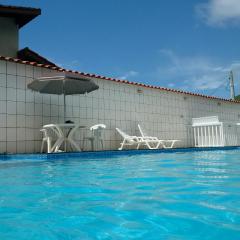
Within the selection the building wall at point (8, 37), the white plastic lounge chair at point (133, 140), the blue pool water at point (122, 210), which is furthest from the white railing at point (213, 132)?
the blue pool water at point (122, 210)

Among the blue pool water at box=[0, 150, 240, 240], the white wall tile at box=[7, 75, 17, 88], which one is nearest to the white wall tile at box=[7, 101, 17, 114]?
the white wall tile at box=[7, 75, 17, 88]

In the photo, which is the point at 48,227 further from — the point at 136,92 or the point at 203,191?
the point at 136,92

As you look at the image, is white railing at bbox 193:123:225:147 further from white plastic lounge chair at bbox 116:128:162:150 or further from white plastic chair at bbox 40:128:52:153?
white plastic chair at bbox 40:128:52:153

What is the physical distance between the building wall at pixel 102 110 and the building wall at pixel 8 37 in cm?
518

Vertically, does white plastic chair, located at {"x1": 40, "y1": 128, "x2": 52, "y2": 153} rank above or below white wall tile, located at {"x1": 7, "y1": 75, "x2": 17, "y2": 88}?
below

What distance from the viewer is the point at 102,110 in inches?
431

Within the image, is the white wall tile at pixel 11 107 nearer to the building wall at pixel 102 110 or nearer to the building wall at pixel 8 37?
the building wall at pixel 102 110

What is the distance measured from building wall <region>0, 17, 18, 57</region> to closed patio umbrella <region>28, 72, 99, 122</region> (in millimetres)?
5911

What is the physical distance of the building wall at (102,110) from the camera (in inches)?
344

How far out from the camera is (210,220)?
6.19 feet

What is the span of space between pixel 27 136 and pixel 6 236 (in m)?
7.56

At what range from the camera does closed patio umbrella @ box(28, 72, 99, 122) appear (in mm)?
8435

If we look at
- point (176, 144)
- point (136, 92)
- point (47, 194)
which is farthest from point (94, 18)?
point (47, 194)

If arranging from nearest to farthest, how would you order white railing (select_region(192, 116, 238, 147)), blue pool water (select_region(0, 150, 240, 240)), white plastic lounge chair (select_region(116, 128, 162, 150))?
blue pool water (select_region(0, 150, 240, 240))
white plastic lounge chair (select_region(116, 128, 162, 150))
white railing (select_region(192, 116, 238, 147))
